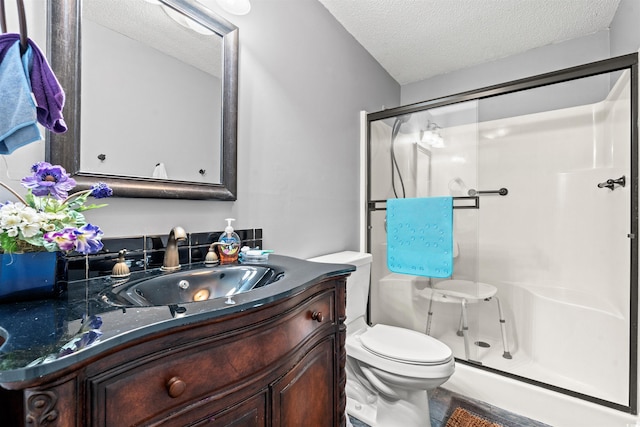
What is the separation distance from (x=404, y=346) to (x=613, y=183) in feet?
5.12

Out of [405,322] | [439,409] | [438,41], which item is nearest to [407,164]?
[438,41]

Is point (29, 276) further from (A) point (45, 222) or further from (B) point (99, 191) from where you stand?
(B) point (99, 191)

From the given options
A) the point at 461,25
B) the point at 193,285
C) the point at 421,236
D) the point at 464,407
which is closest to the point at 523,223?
the point at 421,236

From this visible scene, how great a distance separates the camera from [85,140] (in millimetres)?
906

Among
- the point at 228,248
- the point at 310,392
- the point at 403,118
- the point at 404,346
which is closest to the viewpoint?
the point at 310,392

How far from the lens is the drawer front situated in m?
0.48

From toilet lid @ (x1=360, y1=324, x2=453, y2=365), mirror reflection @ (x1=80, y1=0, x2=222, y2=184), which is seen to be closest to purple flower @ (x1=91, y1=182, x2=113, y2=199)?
mirror reflection @ (x1=80, y1=0, x2=222, y2=184)

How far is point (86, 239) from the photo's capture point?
63cm

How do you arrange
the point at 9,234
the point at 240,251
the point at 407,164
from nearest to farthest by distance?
the point at 9,234
the point at 240,251
the point at 407,164

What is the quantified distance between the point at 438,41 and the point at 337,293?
206 centimetres

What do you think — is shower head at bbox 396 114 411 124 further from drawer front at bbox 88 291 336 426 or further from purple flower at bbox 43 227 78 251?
purple flower at bbox 43 227 78 251

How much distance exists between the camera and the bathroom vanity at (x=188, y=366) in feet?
1.34

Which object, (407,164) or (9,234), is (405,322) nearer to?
(407,164)

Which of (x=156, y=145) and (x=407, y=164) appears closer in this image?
(x=156, y=145)
